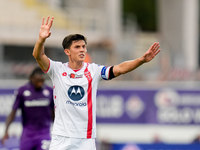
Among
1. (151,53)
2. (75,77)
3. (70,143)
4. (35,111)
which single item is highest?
(151,53)

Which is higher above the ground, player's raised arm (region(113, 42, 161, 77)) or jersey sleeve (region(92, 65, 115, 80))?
player's raised arm (region(113, 42, 161, 77))

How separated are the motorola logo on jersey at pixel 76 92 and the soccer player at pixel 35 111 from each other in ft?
7.60

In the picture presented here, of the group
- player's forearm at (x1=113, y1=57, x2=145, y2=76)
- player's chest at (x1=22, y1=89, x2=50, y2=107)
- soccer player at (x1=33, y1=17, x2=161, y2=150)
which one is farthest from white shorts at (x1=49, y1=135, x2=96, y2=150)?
player's chest at (x1=22, y1=89, x2=50, y2=107)

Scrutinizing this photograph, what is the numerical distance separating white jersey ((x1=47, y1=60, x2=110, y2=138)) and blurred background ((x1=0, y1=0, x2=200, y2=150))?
20.6ft

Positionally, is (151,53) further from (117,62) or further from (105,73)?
(117,62)

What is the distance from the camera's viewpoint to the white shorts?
5.49m

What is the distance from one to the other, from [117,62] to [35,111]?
1427 cm

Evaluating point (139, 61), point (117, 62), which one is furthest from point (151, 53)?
point (117, 62)

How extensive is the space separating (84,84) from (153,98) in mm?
11238

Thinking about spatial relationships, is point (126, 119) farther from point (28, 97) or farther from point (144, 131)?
point (28, 97)

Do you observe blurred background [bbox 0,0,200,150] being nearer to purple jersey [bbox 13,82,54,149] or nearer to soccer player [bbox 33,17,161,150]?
purple jersey [bbox 13,82,54,149]

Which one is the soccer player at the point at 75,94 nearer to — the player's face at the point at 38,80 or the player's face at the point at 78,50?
the player's face at the point at 78,50

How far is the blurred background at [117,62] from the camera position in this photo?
16328 mm

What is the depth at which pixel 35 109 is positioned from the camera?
7.93 meters
